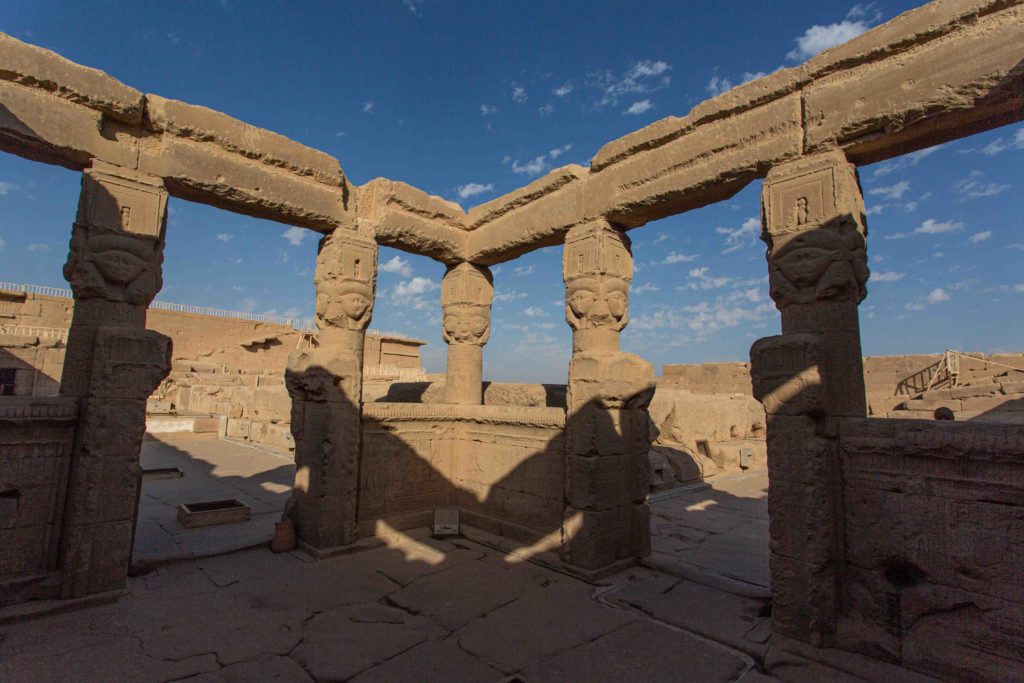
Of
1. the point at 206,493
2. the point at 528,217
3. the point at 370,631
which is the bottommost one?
the point at 370,631

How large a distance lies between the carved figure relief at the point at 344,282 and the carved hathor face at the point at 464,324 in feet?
4.31

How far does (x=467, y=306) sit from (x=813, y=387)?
429 cm

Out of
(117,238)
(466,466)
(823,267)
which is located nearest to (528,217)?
(466,466)

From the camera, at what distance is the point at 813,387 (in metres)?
3.22

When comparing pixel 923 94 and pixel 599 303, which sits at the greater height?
pixel 923 94

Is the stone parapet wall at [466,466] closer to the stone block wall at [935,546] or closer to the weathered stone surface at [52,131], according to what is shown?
the stone block wall at [935,546]

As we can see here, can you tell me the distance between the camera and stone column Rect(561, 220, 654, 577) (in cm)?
453

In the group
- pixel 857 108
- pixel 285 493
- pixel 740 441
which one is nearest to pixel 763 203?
pixel 857 108

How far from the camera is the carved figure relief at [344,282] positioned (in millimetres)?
5262

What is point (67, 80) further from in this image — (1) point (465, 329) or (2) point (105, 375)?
(1) point (465, 329)

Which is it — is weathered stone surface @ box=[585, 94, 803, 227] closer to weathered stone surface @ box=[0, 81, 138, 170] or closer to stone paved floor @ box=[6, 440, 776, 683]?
stone paved floor @ box=[6, 440, 776, 683]

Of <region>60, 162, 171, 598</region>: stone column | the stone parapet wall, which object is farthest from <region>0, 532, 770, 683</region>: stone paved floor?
the stone parapet wall

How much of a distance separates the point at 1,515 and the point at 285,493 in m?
4.34

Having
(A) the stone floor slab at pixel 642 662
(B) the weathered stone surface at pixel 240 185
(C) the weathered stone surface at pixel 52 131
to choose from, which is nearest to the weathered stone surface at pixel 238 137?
(B) the weathered stone surface at pixel 240 185
